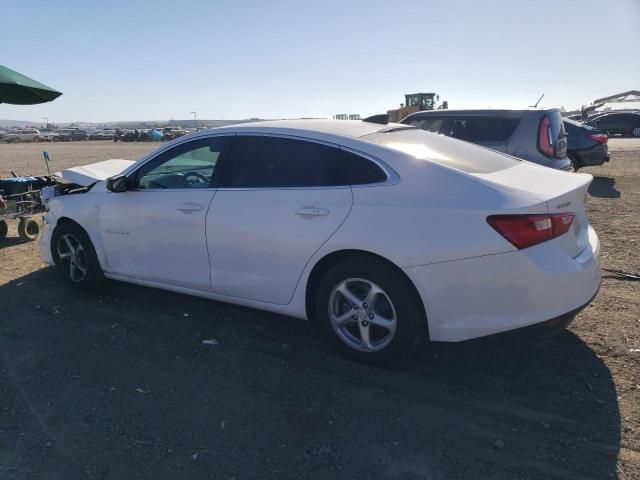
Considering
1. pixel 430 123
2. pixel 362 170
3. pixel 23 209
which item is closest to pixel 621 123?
pixel 430 123

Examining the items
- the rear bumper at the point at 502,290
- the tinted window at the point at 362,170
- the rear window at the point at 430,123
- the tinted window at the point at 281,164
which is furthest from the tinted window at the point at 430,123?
the rear bumper at the point at 502,290

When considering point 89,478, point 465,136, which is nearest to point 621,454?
point 89,478

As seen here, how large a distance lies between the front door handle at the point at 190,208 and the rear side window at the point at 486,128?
4653 millimetres

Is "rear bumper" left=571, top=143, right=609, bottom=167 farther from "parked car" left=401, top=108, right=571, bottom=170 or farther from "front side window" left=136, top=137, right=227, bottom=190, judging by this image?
"front side window" left=136, top=137, right=227, bottom=190

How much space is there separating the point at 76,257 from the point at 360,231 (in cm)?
317

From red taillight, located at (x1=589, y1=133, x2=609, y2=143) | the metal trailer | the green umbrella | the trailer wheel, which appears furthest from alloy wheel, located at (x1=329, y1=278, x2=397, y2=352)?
red taillight, located at (x1=589, y1=133, x2=609, y2=143)

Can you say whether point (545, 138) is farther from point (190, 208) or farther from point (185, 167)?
point (190, 208)

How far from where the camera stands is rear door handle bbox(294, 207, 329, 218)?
330 centimetres

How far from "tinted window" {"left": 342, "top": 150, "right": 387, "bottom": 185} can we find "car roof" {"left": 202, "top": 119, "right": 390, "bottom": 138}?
236mm

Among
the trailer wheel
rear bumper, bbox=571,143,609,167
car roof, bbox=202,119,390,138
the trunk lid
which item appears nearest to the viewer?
the trunk lid

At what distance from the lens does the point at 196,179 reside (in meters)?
4.10

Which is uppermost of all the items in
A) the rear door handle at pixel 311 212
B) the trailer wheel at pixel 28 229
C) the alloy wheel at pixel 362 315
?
the rear door handle at pixel 311 212

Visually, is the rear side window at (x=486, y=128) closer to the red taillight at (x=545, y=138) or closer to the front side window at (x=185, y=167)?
the red taillight at (x=545, y=138)

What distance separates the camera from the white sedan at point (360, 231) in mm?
2861
